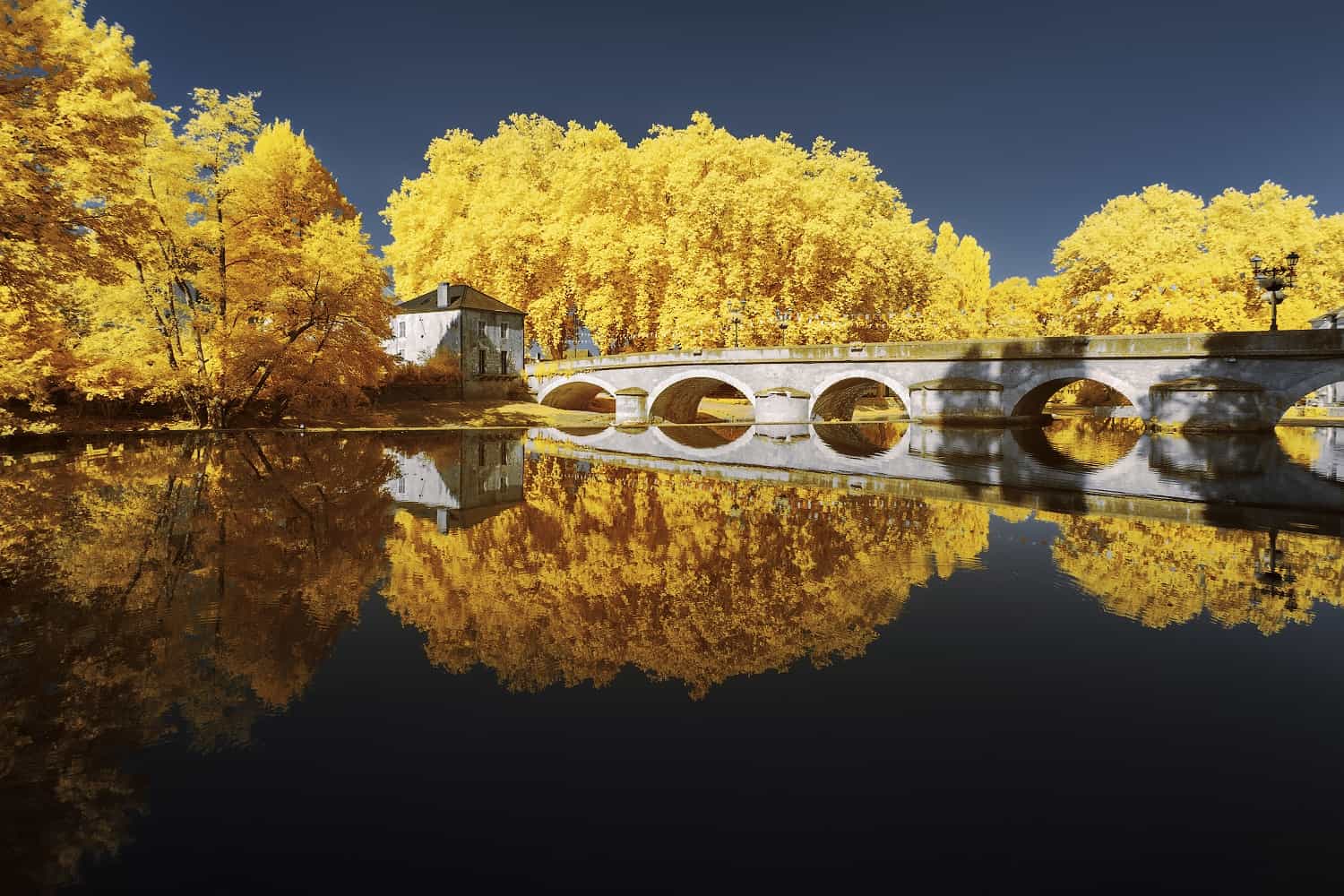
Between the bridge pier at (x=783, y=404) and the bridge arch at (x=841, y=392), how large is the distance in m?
0.50

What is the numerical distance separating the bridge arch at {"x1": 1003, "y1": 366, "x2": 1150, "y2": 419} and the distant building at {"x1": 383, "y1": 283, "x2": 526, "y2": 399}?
3123cm

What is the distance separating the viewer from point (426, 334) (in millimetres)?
47469

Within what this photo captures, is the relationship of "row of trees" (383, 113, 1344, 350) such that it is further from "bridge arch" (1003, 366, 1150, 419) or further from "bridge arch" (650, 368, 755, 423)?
"bridge arch" (1003, 366, 1150, 419)

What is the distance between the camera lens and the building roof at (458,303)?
1822 inches

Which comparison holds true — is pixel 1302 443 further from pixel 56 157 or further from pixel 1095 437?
pixel 56 157

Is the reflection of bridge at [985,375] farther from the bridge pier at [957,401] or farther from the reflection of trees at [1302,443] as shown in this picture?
the reflection of trees at [1302,443]

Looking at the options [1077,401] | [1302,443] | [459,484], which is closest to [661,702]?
[459,484]

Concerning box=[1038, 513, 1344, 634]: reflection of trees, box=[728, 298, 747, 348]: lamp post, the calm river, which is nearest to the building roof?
box=[728, 298, 747, 348]: lamp post

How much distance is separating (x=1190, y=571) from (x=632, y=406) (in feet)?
118

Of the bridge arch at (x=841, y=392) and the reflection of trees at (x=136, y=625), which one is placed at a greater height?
the bridge arch at (x=841, y=392)

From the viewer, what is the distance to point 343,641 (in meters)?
6.23

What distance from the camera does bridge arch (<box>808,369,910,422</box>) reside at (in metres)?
39.4

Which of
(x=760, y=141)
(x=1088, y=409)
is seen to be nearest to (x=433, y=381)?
(x=760, y=141)

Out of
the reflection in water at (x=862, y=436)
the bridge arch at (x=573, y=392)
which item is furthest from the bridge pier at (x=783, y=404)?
the bridge arch at (x=573, y=392)
